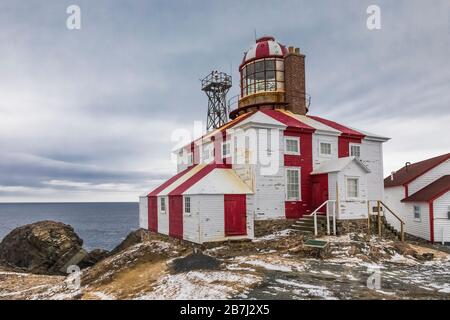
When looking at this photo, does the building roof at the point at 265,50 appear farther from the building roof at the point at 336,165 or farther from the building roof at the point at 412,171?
the building roof at the point at 412,171

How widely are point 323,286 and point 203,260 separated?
5.34m

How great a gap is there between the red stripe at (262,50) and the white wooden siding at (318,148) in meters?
8.49

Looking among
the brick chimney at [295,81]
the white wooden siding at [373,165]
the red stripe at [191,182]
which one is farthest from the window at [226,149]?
the white wooden siding at [373,165]

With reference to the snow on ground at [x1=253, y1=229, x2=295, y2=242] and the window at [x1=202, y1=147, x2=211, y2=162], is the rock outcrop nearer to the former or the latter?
the window at [x1=202, y1=147, x2=211, y2=162]

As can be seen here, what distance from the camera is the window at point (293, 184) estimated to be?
2078 cm

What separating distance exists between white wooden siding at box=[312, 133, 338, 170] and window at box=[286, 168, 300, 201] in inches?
66.1

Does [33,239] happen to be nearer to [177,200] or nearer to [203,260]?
[177,200]

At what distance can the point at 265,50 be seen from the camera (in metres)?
26.2

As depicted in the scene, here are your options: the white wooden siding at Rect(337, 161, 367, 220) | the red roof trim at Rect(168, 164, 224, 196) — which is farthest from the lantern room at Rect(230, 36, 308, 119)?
the red roof trim at Rect(168, 164, 224, 196)

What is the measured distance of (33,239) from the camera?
30.1m

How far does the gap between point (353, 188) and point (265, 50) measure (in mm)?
13395

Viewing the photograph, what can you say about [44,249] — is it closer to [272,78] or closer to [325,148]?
[272,78]
